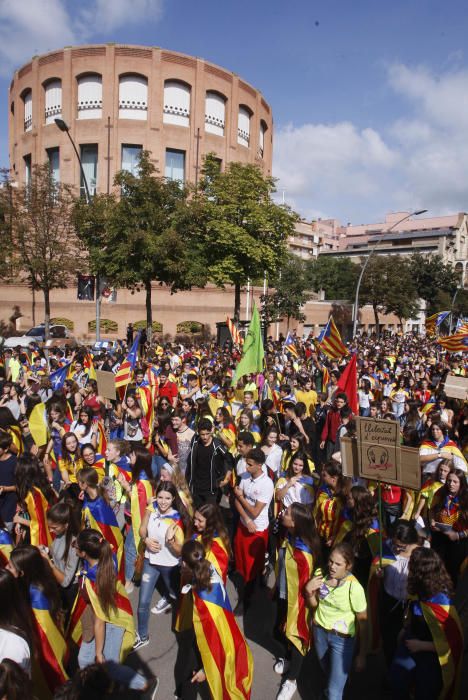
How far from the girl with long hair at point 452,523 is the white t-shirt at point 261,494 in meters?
1.60

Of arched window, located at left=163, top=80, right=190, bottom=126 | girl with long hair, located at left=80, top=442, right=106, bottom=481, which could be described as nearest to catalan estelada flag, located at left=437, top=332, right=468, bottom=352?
girl with long hair, located at left=80, top=442, right=106, bottom=481

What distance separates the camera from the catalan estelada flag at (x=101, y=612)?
12.1 ft

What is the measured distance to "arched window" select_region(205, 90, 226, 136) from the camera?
39.2 m

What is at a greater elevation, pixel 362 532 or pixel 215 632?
pixel 362 532

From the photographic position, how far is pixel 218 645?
368 centimetres

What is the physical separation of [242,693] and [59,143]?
39.7 meters

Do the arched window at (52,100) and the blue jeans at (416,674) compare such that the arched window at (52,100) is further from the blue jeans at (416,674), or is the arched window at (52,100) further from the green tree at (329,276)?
the blue jeans at (416,674)

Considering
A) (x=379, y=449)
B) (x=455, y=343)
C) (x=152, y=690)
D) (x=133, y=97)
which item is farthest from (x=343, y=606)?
(x=133, y=97)

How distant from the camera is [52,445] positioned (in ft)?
23.2

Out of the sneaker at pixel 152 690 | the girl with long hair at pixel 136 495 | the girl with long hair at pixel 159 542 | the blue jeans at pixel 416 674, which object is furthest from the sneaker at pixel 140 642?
the blue jeans at pixel 416 674

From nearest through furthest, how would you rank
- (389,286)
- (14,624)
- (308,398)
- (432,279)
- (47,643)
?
(14,624)
(47,643)
(308,398)
(389,286)
(432,279)

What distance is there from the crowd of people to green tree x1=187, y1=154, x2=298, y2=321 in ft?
58.5

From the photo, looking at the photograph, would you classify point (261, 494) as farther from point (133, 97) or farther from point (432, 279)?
point (432, 279)

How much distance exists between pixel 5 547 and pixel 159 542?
1.23 metres
